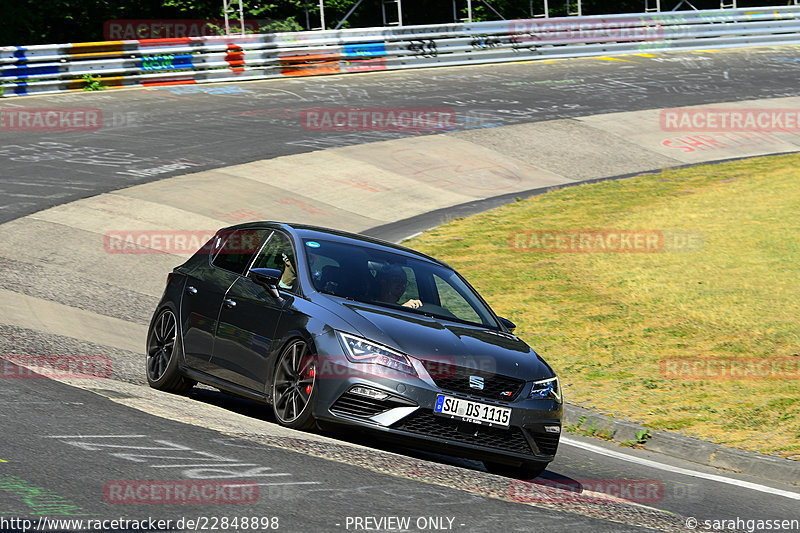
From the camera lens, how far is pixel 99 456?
6.39m

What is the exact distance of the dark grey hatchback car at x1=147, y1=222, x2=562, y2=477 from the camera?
7.24 metres

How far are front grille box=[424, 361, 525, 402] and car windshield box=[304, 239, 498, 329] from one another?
100 centimetres

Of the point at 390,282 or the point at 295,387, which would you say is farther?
the point at 390,282

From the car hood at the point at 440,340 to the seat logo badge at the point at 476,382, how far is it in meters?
0.09

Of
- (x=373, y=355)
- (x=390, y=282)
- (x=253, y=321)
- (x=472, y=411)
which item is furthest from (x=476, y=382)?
(x=253, y=321)

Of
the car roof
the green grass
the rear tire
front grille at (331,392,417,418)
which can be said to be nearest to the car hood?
front grille at (331,392,417,418)

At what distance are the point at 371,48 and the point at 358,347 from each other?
88.1 ft

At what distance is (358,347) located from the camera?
7.37 metres

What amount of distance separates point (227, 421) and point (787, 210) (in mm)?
14006

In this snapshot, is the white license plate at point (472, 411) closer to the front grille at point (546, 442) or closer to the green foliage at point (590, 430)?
the front grille at point (546, 442)

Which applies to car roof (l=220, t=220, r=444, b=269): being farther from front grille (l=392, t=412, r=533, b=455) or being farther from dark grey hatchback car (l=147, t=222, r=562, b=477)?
front grille (l=392, t=412, r=533, b=455)

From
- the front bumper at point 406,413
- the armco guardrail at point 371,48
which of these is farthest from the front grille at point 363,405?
the armco guardrail at point 371,48

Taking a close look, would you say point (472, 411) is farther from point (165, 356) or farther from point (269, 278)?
point (165, 356)

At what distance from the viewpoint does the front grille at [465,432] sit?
7.17 meters
